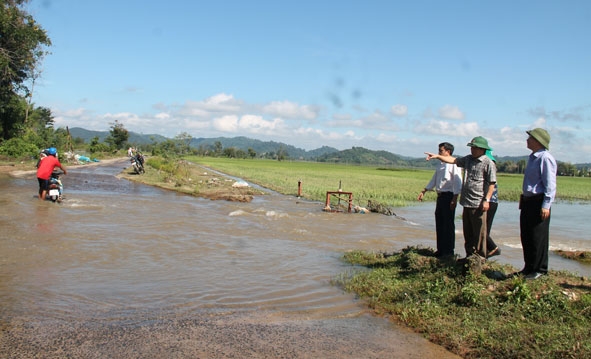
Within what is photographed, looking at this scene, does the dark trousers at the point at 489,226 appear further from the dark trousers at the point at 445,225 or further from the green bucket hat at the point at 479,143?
the green bucket hat at the point at 479,143

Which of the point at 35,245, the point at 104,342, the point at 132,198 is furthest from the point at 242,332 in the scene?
the point at 132,198

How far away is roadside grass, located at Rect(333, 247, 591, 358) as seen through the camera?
3969mm

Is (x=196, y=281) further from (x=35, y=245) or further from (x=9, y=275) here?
(x=35, y=245)

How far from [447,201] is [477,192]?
1.13 metres

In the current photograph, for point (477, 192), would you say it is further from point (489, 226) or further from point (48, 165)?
point (48, 165)

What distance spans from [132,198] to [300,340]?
12.8 meters

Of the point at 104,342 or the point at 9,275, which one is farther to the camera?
the point at 9,275

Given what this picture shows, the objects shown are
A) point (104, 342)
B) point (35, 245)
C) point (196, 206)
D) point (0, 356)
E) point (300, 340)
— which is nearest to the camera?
point (0, 356)

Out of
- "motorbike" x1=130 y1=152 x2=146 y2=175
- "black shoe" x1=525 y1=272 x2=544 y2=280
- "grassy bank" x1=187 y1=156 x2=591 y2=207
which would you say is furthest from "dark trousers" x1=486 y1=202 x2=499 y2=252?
"motorbike" x1=130 y1=152 x2=146 y2=175

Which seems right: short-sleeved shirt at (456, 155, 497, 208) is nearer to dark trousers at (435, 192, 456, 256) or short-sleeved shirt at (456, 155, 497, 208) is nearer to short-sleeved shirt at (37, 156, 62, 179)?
dark trousers at (435, 192, 456, 256)

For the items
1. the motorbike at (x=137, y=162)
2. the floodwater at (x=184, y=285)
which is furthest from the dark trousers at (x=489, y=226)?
the motorbike at (x=137, y=162)

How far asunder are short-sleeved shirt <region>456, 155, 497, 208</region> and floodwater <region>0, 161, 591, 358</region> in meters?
1.99

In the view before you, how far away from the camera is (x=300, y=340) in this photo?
168 inches

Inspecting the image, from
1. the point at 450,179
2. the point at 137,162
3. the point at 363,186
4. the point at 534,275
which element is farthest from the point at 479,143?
the point at 363,186
